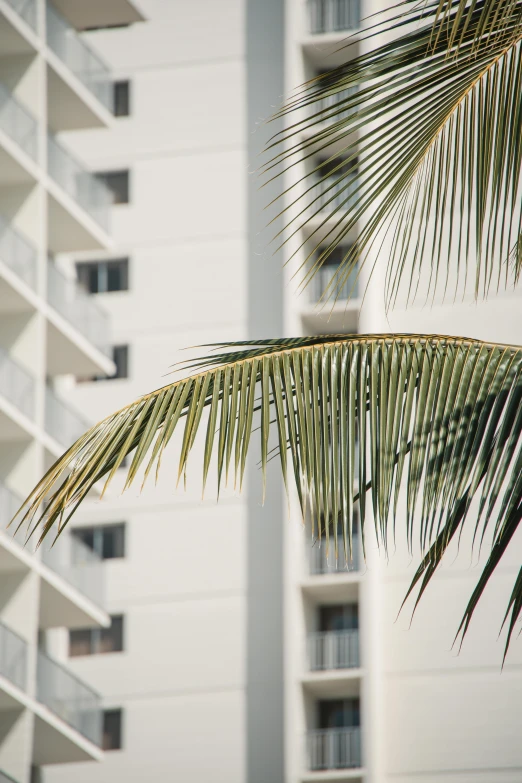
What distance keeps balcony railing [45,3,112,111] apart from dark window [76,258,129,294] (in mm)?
7591

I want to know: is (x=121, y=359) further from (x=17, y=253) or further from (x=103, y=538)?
(x=17, y=253)

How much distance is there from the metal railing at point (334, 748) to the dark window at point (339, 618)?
311 cm

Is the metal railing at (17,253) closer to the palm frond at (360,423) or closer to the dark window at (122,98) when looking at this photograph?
the dark window at (122,98)

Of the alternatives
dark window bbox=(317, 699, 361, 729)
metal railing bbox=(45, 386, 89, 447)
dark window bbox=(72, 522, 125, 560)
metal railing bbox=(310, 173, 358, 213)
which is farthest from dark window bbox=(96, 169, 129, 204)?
dark window bbox=(317, 699, 361, 729)

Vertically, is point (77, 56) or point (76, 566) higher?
point (77, 56)

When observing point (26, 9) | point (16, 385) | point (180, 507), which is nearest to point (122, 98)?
point (26, 9)

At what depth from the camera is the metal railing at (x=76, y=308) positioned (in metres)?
38.3

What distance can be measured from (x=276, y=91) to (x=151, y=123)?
172 inches

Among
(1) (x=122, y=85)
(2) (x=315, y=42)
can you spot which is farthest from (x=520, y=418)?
(1) (x=122, y=85)

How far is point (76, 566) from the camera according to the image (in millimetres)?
39344

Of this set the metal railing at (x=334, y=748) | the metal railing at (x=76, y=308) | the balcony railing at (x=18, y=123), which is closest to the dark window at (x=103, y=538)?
the metal railing at (x=76, y=308)

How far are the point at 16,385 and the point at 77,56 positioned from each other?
9999 millimetres

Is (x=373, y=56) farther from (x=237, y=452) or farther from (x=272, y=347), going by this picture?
(x=237, y=452)

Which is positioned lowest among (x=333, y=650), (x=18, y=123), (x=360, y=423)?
(x=360, y=423)
